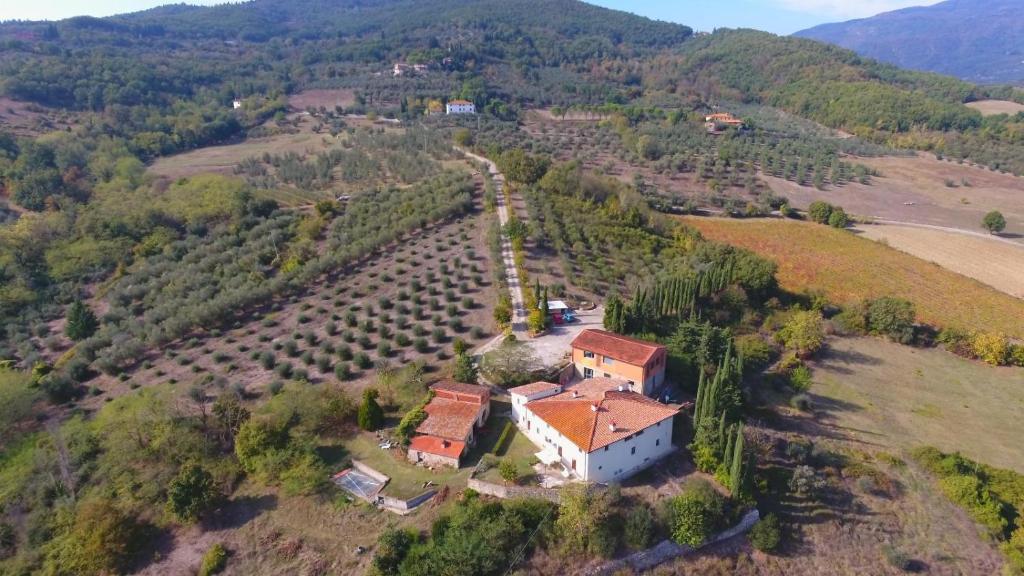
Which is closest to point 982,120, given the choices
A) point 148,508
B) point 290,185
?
point 290,185

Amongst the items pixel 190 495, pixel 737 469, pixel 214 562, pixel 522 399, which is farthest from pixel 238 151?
pixel 737 469

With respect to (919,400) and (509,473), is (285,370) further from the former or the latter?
(919,400)

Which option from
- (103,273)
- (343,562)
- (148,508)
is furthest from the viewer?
(103,273)

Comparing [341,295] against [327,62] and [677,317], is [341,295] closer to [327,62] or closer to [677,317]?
[677,317]

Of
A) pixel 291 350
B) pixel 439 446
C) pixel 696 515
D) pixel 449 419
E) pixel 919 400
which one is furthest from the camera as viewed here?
pixel 291 350

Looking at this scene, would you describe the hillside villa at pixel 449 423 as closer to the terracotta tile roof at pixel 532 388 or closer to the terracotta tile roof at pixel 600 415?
the terracotta tile roof at pixel 532 388

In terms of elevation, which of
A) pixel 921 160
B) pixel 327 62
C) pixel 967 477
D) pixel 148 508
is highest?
pixel 327 62

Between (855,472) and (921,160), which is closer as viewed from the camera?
(855,472)
